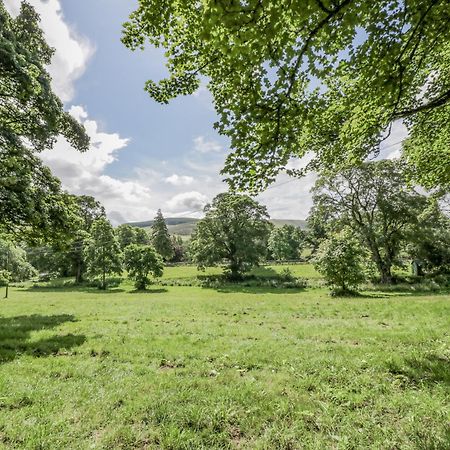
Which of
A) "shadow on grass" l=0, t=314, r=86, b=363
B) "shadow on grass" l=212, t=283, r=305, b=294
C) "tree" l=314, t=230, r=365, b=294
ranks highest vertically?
"tree" l=314, t=230, r=365, b=294

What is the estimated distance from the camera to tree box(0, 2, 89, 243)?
9.34m

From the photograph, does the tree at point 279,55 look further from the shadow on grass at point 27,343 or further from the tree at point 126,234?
the tree at point 126,234

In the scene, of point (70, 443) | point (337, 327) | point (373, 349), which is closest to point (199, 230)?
point (337, 327)

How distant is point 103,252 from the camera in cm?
4225

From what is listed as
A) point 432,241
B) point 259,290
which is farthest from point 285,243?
point 432,241

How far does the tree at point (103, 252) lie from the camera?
42.4 metres

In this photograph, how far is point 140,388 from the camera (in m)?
5.70

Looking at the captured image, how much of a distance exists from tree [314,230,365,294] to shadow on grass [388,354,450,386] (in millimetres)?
19230

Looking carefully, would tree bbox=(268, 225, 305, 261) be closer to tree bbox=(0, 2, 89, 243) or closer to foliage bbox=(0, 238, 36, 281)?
foliage bbox=(0, 238, 36, 281)

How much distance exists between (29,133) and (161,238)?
69.9 m

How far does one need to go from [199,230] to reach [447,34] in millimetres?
40742

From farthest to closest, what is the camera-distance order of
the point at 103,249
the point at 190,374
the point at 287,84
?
the point at 103,249 < the point at 190,374 < the point at 287,84

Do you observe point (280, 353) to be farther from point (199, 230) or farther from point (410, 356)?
point (199, 230)

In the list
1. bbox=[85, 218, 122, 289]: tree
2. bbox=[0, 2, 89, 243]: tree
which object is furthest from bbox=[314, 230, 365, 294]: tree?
bbox=[85, 218, 122, 289]: tree
